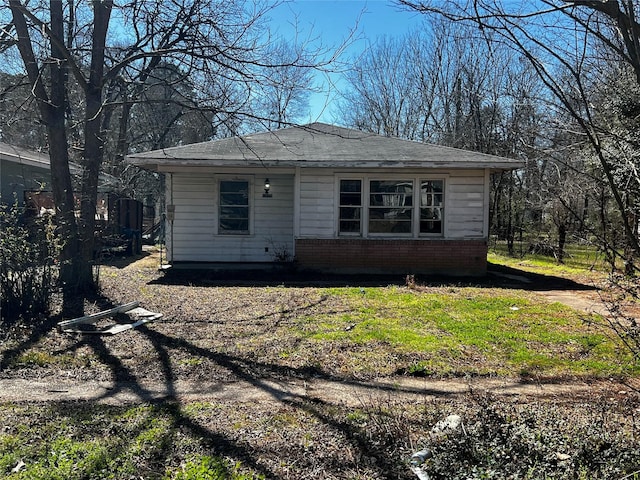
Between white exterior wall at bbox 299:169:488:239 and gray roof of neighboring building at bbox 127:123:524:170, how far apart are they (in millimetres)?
470

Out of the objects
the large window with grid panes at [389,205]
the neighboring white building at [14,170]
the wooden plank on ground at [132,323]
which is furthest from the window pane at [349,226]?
the neighboring white building at [14,170]

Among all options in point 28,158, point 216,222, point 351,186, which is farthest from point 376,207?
point 28,158

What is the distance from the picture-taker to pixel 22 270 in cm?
627

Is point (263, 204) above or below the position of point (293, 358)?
above

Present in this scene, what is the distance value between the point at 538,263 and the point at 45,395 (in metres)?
15.3

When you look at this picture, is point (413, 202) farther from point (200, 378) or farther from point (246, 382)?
point (200, 378)

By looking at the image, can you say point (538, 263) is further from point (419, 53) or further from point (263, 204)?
point (419, 53)

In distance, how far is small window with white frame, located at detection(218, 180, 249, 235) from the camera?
12523mm

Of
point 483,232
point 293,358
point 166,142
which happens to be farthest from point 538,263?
point 166,142

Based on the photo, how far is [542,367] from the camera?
194 inches

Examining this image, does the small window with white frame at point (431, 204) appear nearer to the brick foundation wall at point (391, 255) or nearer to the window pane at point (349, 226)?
the brick foundation wall at point (391, 255)

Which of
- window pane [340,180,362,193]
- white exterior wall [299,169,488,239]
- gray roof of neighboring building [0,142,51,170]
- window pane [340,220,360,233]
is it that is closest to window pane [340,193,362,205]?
window pane [340,180,362,193]

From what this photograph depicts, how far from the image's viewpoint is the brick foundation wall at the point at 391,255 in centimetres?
1175

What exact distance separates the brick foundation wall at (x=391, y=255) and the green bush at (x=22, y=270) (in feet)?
20.2
